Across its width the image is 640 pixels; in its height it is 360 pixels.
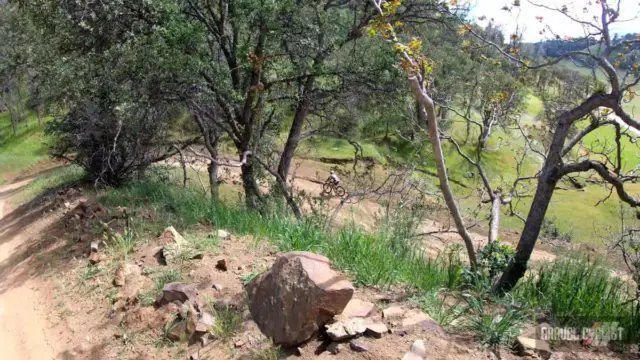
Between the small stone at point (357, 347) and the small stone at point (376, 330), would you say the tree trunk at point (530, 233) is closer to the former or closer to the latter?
the small stone at point (376, 330)

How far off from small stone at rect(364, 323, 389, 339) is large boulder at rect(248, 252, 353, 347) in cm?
25

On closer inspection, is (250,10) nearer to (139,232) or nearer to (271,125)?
(139,232)

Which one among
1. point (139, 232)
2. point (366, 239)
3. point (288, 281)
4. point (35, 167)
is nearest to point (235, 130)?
point (139, 232)

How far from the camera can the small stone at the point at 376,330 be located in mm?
3637

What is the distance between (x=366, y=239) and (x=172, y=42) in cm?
514

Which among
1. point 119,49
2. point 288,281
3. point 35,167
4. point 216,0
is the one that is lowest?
point 35,167

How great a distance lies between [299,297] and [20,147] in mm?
33250

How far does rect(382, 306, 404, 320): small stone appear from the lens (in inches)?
151

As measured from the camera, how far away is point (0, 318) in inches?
247

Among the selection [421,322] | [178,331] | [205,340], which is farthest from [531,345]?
[178,331]

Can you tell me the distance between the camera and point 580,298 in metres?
3.99

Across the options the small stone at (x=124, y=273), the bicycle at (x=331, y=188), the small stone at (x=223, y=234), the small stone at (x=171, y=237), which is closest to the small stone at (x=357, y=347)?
the small stone at (x=223, y=234)

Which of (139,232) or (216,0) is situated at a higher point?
(216,0)

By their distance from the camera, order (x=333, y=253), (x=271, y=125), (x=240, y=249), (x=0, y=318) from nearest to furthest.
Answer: (x=333, y=253) < (x=240, y=249) < (x=0, y=318) < (x=271, y=125)
